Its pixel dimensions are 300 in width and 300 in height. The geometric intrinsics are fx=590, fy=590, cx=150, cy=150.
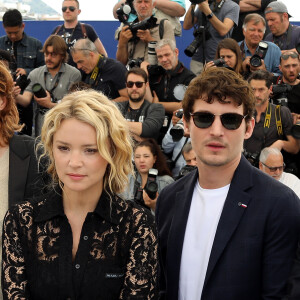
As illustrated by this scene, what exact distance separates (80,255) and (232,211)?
2.15 feet

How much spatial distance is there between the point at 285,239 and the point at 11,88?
1.43 metres

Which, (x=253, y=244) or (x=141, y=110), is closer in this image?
(x=253, y=244)

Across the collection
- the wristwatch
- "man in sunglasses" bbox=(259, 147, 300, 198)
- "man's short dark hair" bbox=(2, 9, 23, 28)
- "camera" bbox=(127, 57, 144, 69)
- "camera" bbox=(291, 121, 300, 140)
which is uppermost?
the wristwatch

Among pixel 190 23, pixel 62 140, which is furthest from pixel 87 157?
pixel 190 23

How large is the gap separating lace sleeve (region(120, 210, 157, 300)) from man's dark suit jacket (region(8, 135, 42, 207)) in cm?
66

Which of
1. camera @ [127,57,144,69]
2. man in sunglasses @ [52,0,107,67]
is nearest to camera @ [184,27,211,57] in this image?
camera @ [127,57,144,69]

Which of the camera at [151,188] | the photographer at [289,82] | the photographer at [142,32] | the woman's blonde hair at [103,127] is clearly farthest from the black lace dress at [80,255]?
the photographer at [142,32]

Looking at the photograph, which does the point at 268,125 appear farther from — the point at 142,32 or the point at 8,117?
the point at 8,117

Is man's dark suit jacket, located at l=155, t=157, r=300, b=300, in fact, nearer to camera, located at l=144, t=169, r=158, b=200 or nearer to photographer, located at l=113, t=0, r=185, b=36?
camera, located at l=144, t=169, r=158, b=200

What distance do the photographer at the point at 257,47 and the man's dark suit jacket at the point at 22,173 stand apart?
463cm

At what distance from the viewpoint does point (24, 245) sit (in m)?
2.23

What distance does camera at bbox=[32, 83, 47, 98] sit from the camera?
6.80 metres

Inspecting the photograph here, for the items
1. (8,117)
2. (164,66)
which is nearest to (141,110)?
(164,66)

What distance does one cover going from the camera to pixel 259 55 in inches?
271
